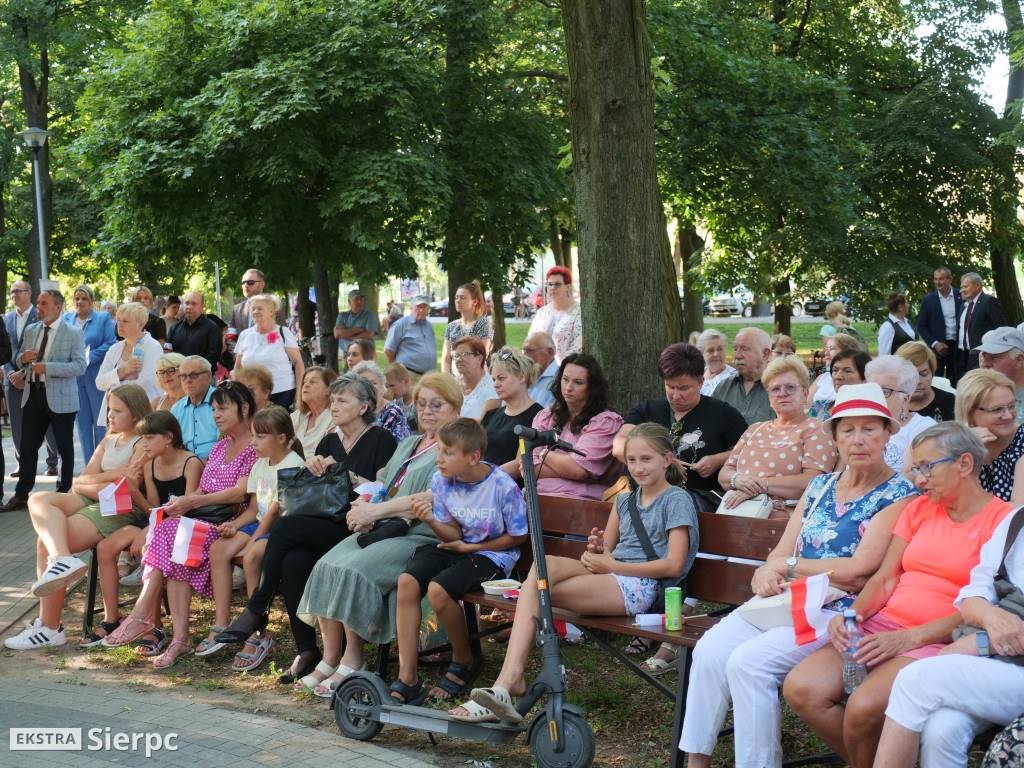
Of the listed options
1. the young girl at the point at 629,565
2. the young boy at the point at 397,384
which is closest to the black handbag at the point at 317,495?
the young girl at the point at 629,565

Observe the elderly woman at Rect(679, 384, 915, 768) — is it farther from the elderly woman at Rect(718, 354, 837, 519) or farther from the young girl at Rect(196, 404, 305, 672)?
the young girl at Rect(196, 404, 305, 672)

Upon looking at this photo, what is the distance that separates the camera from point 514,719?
14.7ft

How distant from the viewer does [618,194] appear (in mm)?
7125

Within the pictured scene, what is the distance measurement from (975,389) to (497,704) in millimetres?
2479

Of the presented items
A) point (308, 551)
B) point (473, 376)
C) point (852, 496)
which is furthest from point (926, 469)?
point (473, 376)

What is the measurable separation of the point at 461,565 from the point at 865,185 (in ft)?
49.8

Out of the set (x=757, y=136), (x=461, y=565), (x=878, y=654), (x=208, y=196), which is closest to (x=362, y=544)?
(x=461, y=565)

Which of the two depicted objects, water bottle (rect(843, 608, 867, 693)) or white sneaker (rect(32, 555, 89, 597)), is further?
white sneaker (rect(32, 555, 89, 597))

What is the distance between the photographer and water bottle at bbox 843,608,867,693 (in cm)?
385

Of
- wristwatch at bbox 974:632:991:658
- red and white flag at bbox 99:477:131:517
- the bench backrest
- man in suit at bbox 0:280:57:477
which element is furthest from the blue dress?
wristwatch at bbox 974:632:991:658

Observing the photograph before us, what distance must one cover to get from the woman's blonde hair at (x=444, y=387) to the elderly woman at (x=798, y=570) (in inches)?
96.5

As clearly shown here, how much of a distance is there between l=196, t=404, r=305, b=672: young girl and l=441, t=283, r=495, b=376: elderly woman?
3713 millimetres

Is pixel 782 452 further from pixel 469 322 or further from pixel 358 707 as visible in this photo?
pixel 469 322

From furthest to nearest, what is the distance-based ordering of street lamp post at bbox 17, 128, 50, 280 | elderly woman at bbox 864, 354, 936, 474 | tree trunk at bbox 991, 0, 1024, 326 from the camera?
street lamp post at bbox 17, 128, 50, 280
tree trunk at bbox 991, 0, 1024, 326
elderly woman at bbox 864, 354, 936, 474
